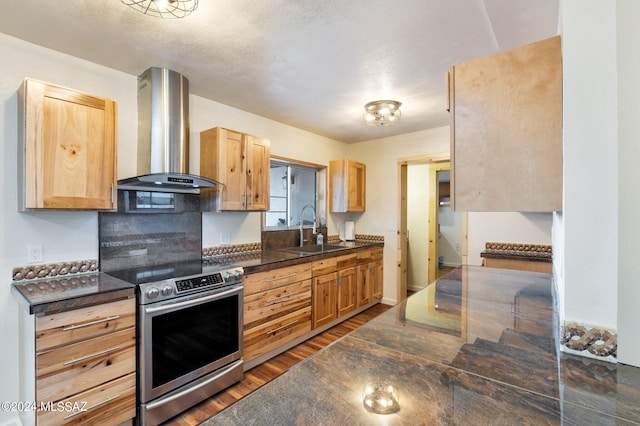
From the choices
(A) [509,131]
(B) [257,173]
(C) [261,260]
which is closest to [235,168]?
(B) [257,173]

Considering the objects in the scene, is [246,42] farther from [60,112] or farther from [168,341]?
[168,341]

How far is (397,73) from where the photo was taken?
2291 millimetres

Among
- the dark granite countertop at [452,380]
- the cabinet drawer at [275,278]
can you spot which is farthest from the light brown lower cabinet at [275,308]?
the dark granite countertop at [452,380]

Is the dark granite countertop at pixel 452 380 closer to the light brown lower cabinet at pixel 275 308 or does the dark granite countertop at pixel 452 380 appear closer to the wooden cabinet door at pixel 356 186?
the light brown lower cabinet at pixel 275 308

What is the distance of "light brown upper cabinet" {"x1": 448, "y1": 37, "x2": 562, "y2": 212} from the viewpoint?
962 mm

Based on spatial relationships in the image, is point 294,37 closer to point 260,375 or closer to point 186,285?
point 186,285

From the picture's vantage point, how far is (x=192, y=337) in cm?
201

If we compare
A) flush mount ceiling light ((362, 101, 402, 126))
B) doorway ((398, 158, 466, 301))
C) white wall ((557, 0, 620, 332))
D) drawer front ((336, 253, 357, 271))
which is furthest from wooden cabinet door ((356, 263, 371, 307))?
white wall ((557, 0, 620, 332))

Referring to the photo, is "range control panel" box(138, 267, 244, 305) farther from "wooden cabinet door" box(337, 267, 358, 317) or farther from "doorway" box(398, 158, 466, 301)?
"doorway" box(398, 158, 466, 301)

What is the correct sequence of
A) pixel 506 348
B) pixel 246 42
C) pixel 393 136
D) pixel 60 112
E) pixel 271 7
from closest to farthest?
1. pixel 506 348
2. pixel 271 7
3. pixel 60 112
4. pixel 246 42
5. pixel 393 136

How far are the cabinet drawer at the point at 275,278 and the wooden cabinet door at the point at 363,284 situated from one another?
102 centimetres

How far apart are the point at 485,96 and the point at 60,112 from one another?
227cm

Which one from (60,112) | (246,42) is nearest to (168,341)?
(60,112)

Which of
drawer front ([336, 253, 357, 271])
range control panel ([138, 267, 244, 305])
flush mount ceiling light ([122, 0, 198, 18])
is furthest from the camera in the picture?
drawer front ([336, 253, 357, 271])
